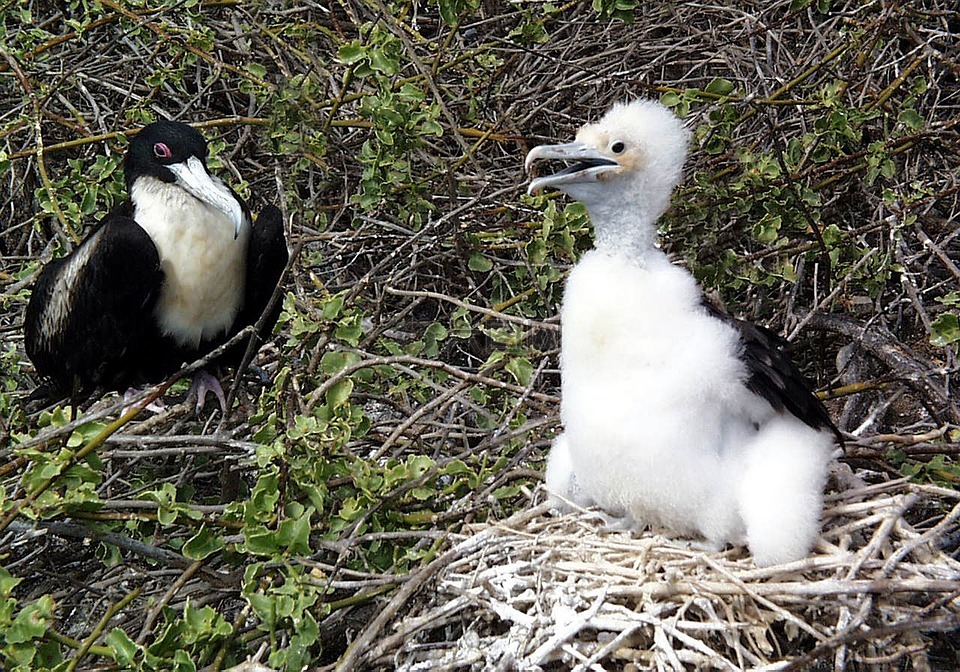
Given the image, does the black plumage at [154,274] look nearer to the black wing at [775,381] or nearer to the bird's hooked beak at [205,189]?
the bird's hooked beak at [205,189]

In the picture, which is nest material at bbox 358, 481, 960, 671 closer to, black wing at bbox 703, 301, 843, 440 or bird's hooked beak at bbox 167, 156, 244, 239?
black wing at bbox 703, 301, 843, 440

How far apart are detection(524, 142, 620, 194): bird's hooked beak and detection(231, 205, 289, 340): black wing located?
3.22ft

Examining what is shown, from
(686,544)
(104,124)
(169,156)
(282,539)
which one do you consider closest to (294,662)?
(282,539)

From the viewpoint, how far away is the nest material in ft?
5.48

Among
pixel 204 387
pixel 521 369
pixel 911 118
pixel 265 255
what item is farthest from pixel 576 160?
pixel 204 387

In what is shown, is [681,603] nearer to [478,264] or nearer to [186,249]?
[478,264]

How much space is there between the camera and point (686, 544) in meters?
2.02

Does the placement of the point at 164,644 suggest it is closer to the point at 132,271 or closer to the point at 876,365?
the point at 132,271

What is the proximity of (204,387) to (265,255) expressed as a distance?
17.3 inches

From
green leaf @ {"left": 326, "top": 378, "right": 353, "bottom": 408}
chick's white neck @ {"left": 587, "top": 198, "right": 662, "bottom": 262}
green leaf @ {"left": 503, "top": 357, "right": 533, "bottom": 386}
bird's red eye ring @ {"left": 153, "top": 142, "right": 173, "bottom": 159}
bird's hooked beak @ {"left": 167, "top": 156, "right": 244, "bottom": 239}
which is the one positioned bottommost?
green leaf @ {"left": 326, "top": 378, "right": 353, "bottom": 408}

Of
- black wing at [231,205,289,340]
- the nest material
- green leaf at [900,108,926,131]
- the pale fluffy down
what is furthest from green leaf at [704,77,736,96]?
black wing at [231,205,289,340]

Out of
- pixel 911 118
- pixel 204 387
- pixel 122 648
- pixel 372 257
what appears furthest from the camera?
Answer: pixel 372 257

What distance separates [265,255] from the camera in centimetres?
289

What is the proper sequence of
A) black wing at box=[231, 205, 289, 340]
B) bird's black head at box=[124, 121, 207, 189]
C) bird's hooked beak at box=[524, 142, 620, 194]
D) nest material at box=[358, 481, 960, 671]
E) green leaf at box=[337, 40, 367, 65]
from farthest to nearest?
1. black wing at box=[231, 205, 289, 340]
2. bird's black head at box=[124, 121, 207, 189]
3. green leaf at box=[337, 40, 367, 65]
4. bird's hooked beak at box=[524, 142, 620, 194]
5. nest material at box=[358, 481, 960, 671]
